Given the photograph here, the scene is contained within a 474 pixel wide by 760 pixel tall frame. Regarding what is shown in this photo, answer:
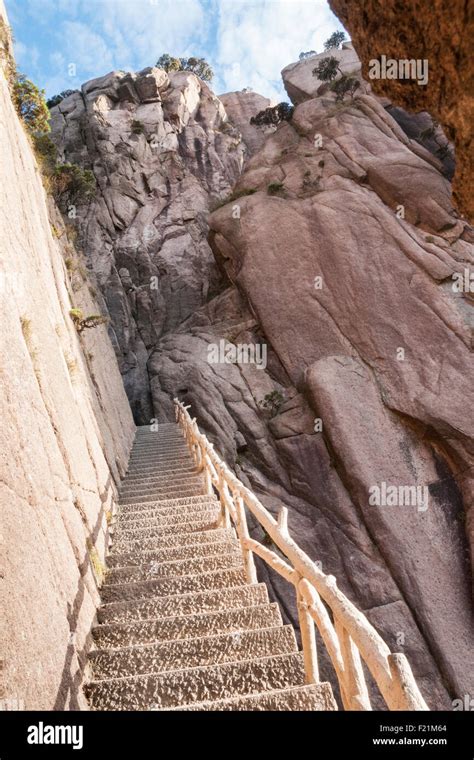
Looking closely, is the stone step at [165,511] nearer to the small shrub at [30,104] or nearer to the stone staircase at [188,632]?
the stone staircase at [188,632]

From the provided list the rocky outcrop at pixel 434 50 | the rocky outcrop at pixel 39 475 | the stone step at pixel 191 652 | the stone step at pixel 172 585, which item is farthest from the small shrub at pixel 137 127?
the stone step at pixel 191 652

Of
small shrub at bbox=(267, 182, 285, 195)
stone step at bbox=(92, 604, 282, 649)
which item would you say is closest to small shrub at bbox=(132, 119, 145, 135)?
small shrub at bbox=(267, 182, 285, 195)

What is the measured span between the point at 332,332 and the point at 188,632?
53.5 ft

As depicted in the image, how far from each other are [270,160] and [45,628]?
87.5 feet

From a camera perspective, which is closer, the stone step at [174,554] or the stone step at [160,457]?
the stone step at [174,554]

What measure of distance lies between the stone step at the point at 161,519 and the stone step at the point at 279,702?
4521 millimetres

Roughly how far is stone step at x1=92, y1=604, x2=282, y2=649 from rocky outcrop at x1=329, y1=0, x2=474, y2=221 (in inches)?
205

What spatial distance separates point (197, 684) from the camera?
4027mm

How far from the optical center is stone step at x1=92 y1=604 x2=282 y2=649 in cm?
492

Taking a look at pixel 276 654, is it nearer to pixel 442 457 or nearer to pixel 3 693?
pixel 3 693

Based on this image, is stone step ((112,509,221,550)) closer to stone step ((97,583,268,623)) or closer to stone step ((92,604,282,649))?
stone step ((97,583,268,623))

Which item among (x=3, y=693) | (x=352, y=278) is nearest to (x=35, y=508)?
(x=3, y=693)

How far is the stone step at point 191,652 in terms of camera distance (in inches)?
175

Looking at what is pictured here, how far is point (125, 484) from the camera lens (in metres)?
11.2
